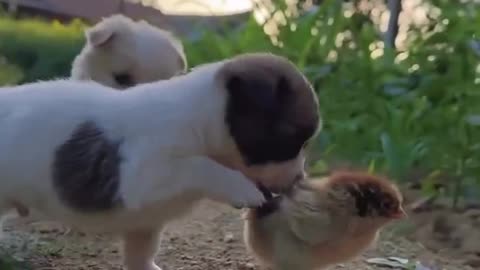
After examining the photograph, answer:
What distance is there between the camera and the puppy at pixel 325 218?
5.25 feet

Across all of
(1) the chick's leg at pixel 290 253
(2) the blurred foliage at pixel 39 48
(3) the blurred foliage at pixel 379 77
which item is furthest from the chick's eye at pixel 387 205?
(2) the blurred foliage at pixel 39 48

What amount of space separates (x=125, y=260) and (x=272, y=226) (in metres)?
0.36

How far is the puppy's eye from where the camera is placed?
2355 millimetres

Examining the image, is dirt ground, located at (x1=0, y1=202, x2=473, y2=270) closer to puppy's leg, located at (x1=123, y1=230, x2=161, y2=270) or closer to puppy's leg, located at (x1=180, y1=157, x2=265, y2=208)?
puppy's leg, located at (x1=123, y1=230, x2=161, y2=270)

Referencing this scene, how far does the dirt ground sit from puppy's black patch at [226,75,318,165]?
1.30 ft

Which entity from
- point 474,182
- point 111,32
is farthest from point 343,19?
point 111,32

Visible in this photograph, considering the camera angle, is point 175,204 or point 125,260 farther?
point 125,260

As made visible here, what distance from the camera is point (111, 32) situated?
233 cm

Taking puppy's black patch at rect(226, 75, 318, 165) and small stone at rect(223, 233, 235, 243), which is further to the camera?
small stone at rect(223, 233, 235, 243)

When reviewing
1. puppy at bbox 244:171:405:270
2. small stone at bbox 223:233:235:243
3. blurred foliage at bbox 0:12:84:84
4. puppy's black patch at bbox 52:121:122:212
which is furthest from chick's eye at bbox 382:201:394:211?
blurred foliage at bbox 0:12:84:84

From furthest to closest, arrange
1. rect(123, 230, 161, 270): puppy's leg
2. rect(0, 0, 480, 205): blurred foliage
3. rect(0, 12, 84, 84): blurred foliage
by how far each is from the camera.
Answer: rect(0, 12, 84, 84): blurred foliage, rect(0, 0, 480, 205): blurred foliage, rect(123, 230, 161, 270): puppy's leg

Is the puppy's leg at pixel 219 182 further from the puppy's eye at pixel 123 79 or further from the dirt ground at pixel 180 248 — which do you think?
the puppy's eye at pixel 123 79

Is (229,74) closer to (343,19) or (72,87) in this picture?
(72,87)

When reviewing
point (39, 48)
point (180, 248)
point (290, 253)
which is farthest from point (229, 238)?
point (39, 48)
